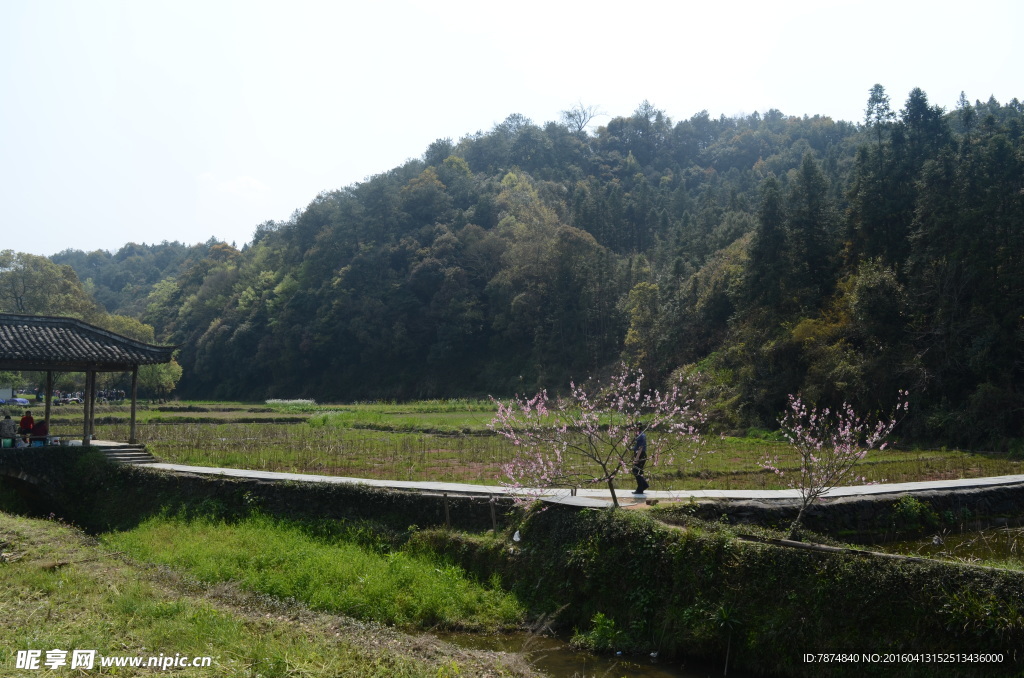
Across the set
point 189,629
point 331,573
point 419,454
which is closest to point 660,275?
point 419,454

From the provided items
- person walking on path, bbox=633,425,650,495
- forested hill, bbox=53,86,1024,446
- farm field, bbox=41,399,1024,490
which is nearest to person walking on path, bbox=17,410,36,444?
farm field, bbox=41,399,1024,490

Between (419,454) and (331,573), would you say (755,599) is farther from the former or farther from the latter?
(419,454)

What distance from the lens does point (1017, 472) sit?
63.6 feet

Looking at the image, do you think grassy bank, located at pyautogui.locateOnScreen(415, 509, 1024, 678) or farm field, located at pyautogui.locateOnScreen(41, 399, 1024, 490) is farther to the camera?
farm field, located at pyautogui.locateOnScreen(41, 399, 1024, 490)

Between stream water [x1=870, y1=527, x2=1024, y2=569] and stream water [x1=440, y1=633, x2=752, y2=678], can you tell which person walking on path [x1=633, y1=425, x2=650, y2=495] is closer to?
stream water [x1=440, y1=633, x2=752, y2=678]

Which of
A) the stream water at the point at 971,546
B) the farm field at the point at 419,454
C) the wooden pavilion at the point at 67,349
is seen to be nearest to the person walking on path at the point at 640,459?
the farm field at the point at 419,454

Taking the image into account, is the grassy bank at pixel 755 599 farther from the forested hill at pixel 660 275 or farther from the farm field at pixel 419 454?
the forested hill at pixel 660 275

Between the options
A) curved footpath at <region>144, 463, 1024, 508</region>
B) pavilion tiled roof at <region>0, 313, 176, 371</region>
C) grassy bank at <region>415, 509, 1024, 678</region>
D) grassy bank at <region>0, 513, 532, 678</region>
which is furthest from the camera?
pavilion tiled roof at <region>0, 313, 176, 371</region>

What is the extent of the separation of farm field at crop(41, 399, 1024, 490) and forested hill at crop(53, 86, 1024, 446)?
5779 millimetres

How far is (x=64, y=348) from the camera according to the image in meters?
21.0

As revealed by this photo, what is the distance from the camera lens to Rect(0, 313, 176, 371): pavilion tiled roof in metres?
20.4

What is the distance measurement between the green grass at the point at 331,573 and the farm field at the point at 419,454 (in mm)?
4224

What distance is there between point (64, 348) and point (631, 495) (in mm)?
17263

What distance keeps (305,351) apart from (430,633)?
2498 inches
